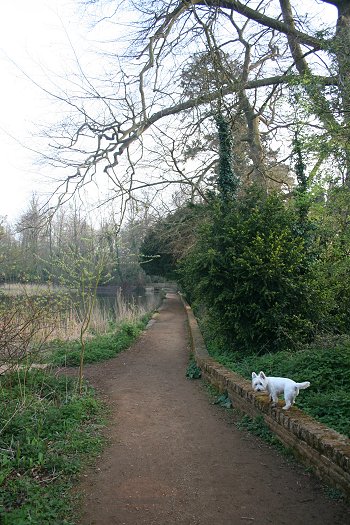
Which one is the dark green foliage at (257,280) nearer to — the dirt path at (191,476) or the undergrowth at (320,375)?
the undergrowth at (320,375)

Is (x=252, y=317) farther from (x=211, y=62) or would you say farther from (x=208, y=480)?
(x=211, y=62)

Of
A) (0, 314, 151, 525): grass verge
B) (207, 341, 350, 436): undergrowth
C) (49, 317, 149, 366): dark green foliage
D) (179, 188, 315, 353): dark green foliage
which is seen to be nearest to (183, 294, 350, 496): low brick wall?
(207, 341, 350, 436): undergrowth

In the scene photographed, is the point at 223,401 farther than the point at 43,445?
Yes

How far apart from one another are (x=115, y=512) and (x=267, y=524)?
48.5 inches

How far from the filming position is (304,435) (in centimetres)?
454

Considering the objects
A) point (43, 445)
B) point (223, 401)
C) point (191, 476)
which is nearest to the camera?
point (191, 476)

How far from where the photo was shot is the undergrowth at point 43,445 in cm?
367

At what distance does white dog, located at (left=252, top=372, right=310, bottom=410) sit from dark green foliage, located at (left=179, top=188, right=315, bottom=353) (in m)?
3.47

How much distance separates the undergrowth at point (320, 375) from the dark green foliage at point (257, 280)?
0.78m

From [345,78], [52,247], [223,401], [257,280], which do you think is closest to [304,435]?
[223,401]

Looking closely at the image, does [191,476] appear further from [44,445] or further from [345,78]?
[345,78]

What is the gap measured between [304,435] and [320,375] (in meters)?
1.82

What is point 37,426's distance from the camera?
5.34 metres

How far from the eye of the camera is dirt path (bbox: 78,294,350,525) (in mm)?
3695
